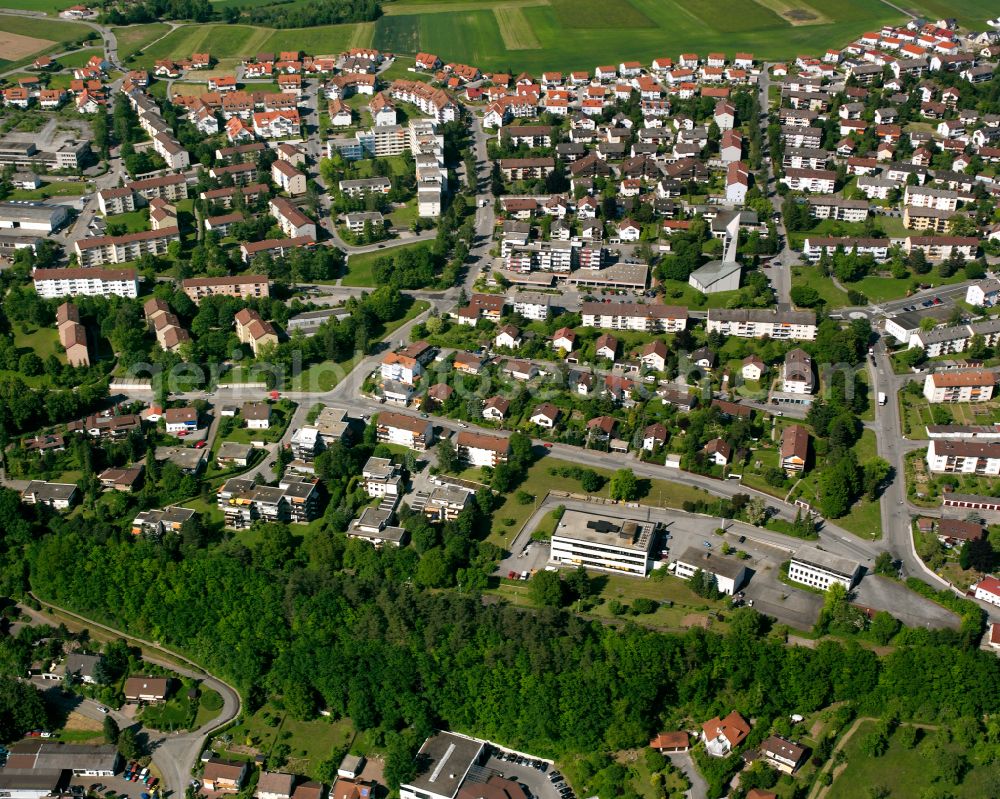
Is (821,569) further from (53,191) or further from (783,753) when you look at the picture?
(53,191)

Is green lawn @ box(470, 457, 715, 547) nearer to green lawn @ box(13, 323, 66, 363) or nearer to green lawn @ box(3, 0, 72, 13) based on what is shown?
green lawn @ box(13, 323, 66, 363)

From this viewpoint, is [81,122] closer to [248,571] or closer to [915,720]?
[248,571]

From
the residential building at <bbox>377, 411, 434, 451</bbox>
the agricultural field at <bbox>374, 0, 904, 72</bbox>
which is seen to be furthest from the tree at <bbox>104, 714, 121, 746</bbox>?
the agricultural field at <bbox>374, 0, 904, 72</bbox>

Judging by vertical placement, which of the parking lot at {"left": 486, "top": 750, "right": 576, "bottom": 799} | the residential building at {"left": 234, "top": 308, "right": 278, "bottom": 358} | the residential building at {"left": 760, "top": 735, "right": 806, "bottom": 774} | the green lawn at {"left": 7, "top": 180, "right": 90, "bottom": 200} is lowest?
the parking lot at {"left": 486, "top": 750, "right": 576, "bottom": 799}

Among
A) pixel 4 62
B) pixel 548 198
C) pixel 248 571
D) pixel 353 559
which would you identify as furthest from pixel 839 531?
pixel 4 62

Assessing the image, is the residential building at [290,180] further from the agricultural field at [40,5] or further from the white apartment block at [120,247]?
the agricultural field at [40,5]

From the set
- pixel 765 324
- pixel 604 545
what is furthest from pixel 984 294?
pixel 604 545
